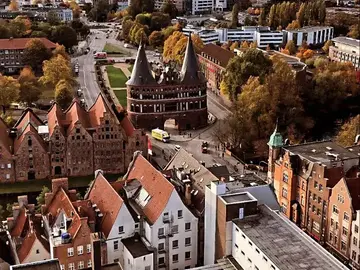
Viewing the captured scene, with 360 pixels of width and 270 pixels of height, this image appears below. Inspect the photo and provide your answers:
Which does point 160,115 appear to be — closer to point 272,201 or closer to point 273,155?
point 273,155

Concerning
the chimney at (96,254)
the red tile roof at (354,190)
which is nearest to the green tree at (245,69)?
the red tile roof at (354,190)

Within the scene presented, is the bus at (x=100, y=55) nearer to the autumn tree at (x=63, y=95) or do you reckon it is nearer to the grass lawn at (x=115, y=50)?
the grass lawn at (x=115, y=50)

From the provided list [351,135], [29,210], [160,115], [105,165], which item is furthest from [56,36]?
[29,210]

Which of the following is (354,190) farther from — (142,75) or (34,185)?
(142,75)

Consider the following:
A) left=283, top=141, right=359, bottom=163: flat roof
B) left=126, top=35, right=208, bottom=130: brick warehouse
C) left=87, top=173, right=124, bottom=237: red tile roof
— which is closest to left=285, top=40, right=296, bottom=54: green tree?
left=126, top=35, right=208, bottom=130: brick warehouse

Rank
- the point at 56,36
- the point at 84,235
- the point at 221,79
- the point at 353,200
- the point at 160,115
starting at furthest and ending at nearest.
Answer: the point at 56,36
the point at 221,79
the point at 160,115
the point at 353,200
the point at 84,235
